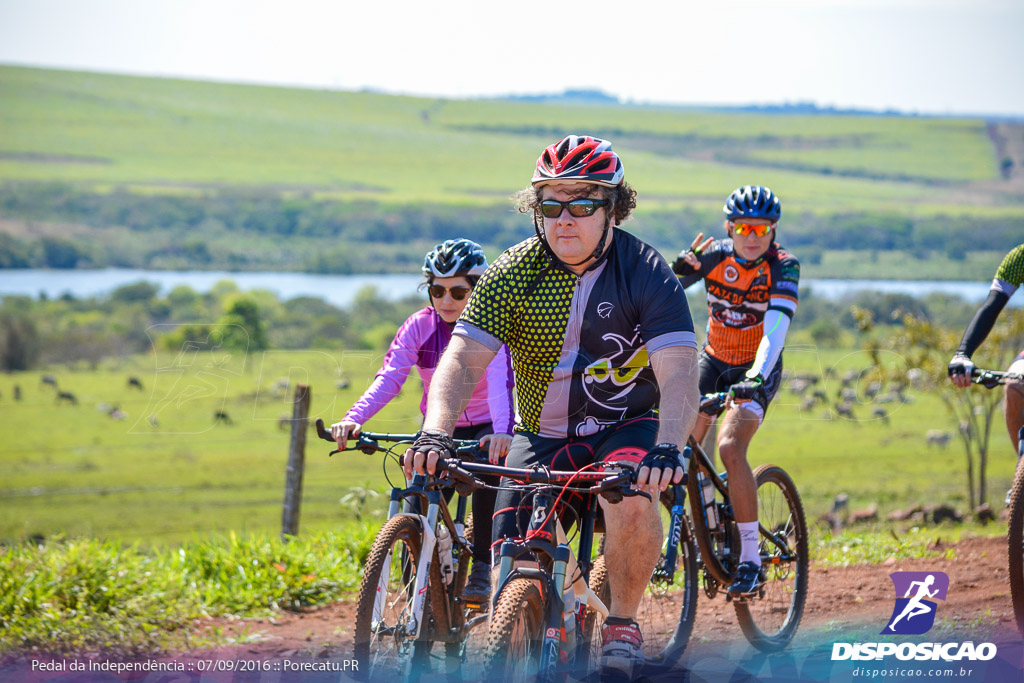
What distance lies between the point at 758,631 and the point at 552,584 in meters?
2.93

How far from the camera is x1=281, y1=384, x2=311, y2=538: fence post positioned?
29.0 ft

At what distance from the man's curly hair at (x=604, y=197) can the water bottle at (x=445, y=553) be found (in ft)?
5.17

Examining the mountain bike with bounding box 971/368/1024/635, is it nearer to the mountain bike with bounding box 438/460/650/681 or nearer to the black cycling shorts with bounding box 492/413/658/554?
the black cycling shorts with bounding box 492/413/658/554

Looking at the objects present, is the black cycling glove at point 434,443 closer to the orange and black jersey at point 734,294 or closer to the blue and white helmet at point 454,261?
the blue and white helmet at point 454,261

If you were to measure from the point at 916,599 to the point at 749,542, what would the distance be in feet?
4.91

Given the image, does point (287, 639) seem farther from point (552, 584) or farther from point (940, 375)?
point (940, 375)

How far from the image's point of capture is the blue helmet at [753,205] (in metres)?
6.56

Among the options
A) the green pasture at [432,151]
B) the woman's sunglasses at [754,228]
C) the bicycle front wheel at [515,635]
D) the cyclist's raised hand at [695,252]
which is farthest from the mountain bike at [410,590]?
the green pasture at [432,151]

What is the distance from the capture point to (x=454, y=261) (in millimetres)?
5668

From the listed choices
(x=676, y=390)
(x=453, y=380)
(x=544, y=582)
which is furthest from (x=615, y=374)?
(x=544, y=582)

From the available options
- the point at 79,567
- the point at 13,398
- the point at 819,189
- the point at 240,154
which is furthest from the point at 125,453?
the point at 240,154

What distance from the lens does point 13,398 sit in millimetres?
68438

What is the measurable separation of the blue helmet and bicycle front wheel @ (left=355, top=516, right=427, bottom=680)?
10.7 feet

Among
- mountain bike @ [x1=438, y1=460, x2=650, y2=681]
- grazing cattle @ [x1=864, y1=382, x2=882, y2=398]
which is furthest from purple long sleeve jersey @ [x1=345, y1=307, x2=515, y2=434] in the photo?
grazing cattle @ [x1=864, y1=382, x2=882, y2=398]
